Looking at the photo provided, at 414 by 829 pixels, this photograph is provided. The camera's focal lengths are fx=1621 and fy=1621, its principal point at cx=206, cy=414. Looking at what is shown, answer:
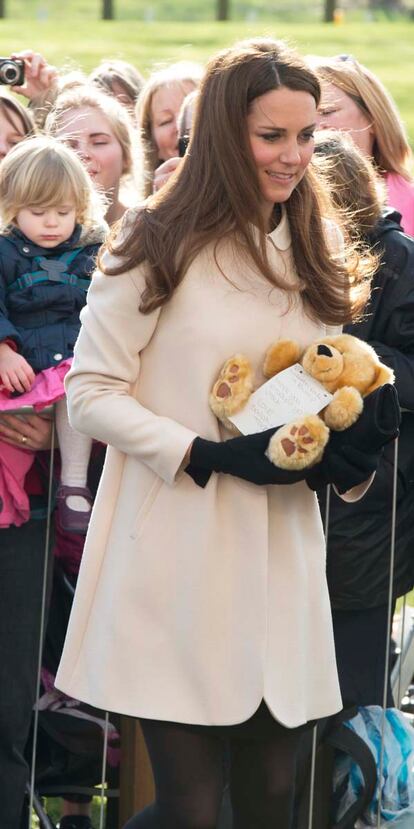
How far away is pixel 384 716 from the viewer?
436 centimetres

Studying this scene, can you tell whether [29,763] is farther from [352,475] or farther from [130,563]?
[352,475]

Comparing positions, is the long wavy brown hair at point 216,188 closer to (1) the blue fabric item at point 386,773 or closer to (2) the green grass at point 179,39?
(1) the blue fabric item at point 386,773

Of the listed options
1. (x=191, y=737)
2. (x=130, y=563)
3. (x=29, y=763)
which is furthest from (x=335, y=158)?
(x=29, y=763)

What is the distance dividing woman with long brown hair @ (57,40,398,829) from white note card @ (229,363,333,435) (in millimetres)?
68

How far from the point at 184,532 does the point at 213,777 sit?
0.53m

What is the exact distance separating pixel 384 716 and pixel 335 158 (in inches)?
58.8

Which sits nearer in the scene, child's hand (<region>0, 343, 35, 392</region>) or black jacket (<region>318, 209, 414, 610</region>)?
child's hand (<region>0, 343, 35, 392</region>)

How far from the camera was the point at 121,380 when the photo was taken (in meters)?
3.49

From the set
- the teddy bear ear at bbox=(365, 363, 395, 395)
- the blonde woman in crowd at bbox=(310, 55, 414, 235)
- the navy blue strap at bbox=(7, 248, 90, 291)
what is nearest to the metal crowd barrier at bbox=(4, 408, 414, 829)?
the navy blue strap at bbox=(7, 248, 90, 291)

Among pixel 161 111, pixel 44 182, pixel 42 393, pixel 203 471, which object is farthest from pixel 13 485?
pixel 161 111

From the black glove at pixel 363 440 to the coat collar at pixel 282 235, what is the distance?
391mm

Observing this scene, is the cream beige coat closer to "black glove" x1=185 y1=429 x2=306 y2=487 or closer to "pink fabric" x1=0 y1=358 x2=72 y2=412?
"black glove" x1=185 y1=429 x2=306 y2=487

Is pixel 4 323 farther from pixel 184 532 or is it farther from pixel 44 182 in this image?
pixel 184 532

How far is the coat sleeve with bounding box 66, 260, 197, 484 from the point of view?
11.2 ft
